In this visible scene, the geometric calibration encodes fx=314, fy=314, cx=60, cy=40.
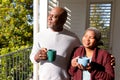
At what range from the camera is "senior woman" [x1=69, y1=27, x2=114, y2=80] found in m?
2.38

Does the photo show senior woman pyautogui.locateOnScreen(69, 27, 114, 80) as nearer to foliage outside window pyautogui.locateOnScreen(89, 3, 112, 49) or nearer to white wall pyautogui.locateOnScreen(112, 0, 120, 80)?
white wall pyautogui.locateOnScreen(112, 0, 120, 80)

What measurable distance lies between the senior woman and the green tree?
9032 mm

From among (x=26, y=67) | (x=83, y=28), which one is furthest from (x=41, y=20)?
(x=26, y=67)

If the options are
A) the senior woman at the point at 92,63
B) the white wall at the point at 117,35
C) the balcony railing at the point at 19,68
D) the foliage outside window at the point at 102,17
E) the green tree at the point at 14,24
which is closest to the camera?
the senior woman at the point at 92,63

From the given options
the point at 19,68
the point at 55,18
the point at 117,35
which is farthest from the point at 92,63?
the point at 19,68

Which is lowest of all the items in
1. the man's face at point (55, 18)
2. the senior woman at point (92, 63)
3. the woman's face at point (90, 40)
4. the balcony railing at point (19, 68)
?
the balcony railing at point (19, 68)

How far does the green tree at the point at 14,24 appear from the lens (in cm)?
1140

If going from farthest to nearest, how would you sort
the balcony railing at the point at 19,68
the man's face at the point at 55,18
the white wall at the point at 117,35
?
the balcony railing at the point at 19,68, the white wall at the point at 117,35, the man's face at the point at 55,18

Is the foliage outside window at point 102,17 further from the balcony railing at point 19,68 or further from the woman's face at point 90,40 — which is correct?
the woman's face at point 90,40

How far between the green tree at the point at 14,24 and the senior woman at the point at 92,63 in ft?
29.6

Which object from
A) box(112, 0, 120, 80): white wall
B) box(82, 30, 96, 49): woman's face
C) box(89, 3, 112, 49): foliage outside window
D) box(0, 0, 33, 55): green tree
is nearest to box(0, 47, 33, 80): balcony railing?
box(89, 3, 112, 49): foliage outside window

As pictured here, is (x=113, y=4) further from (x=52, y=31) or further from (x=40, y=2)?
(x=52, y=31)

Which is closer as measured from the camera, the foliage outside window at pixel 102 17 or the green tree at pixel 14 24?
the foliage outside window at pixel 102 17

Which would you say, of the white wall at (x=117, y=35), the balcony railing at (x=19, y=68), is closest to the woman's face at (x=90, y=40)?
the white wall at (x=117, y=35)
